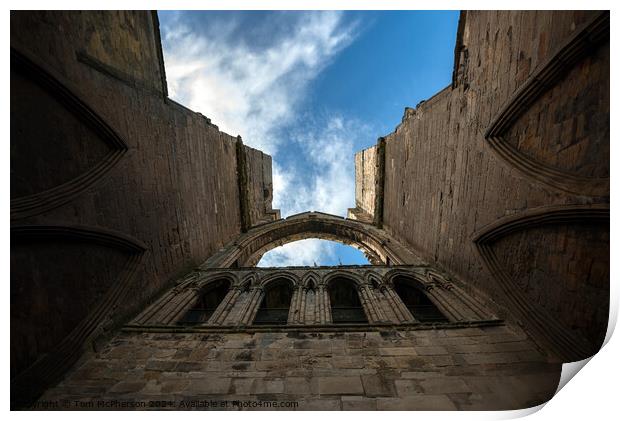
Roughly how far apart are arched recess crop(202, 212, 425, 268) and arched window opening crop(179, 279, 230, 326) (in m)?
1.37

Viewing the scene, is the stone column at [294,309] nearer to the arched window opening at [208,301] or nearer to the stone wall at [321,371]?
the stone wall at [321,371]

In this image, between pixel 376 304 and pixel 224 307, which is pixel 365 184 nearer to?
pixel 376 304

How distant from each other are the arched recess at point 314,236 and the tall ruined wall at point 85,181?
3.84 metres

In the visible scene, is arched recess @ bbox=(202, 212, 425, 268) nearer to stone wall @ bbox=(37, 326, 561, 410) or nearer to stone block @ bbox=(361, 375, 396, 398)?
stone wall @ bbox=(37, 326, 561, 410)

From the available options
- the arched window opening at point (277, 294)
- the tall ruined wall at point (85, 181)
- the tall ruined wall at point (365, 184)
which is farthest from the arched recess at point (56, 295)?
the tall ruined wall at point (365, 184)

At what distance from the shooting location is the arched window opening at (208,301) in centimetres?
722

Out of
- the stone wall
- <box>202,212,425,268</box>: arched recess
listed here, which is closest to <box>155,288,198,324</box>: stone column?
the stone wall

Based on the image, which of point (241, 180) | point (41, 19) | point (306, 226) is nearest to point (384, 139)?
point (306, 226)

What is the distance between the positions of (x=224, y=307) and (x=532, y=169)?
7.20m

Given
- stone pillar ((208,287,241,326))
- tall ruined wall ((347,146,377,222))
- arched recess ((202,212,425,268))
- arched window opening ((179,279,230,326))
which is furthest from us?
tall ruined wall ((347,146,377,222))

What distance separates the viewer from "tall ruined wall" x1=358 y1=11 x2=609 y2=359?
3.50 meters

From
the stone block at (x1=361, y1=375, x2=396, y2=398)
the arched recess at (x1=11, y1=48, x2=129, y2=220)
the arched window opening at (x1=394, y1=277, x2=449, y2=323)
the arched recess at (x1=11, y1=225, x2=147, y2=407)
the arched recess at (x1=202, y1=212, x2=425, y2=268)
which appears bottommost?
the stone block at (x1=361, y1=375, x2=396, y2=398)

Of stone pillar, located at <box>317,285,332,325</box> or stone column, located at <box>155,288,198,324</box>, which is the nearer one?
stone pillar, located at <box>317,285,332,325</box>

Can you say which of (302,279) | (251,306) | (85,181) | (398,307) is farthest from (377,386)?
(85,181)
